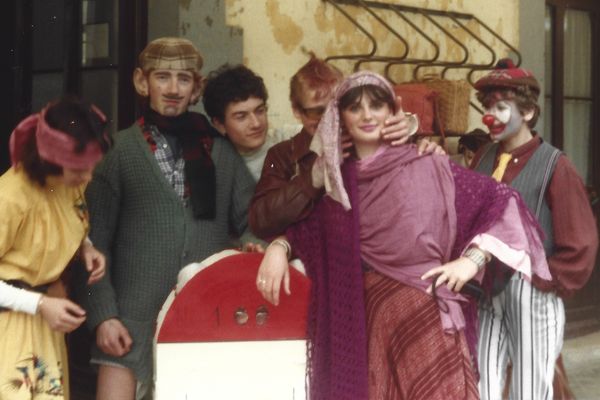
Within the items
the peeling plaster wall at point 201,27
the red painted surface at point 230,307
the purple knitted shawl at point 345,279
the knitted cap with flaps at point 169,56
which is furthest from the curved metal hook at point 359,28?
the red painted surface at point 230,307

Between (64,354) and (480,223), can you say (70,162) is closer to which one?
(64,354)

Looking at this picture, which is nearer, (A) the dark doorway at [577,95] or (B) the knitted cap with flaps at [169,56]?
(B) the knitted cap with flaps at [169,56]

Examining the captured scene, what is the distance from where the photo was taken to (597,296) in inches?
336

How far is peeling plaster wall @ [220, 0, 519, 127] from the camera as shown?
5.61 metres

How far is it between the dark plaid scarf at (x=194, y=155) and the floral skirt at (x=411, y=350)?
775mm

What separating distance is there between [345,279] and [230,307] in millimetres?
383

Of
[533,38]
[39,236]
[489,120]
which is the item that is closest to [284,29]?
[489,120]

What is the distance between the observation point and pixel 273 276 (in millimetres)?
3502

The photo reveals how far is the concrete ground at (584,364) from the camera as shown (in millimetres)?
6691

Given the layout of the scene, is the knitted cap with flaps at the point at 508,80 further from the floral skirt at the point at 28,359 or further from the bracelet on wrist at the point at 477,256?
the floral skirt at the point at 28,359

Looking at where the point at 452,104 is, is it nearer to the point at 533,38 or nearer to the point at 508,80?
the point at 533,38

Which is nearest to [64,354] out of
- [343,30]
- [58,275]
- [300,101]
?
[58,275]

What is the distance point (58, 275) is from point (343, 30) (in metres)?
2.99

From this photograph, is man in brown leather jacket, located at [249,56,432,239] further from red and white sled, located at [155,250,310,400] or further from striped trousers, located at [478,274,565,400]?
striped trousers, located at [478,274,565,400]
